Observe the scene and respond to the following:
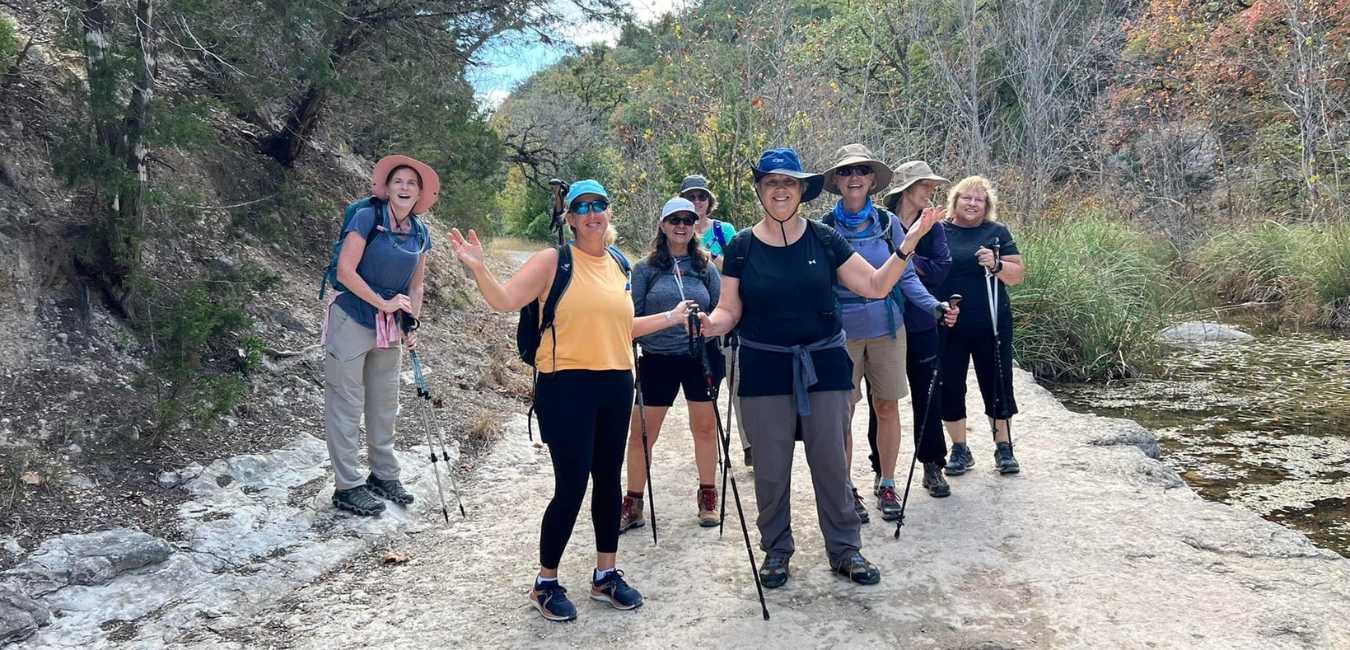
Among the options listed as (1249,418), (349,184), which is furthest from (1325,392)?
(349,184)

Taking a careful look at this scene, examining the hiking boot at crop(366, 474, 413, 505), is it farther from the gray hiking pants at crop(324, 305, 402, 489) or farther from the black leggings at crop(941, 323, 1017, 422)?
the black leggings at crop(941, 323, 1017, 422)

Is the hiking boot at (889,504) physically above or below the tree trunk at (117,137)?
below

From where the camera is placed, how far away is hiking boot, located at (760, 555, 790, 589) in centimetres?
382

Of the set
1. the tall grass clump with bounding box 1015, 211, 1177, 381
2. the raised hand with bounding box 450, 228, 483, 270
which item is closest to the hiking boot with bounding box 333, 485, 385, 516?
the raised hand with bounding box 450, 228, 483, 270

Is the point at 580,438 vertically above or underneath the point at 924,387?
above

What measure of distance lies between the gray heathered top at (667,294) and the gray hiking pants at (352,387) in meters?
1.31

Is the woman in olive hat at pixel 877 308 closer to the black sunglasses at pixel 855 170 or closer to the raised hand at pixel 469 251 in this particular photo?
the black sunglasses at pixel 855 170

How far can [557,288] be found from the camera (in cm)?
349

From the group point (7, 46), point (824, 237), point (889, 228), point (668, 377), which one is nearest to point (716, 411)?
point (668, 377)

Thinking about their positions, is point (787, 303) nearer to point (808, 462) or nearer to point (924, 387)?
point (808, 462)

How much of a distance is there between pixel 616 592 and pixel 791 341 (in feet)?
3.91

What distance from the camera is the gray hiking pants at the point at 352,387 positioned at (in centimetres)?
462

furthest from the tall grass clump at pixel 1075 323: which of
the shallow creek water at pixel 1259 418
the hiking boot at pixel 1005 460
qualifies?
the hiking boot at pixel 1005 460

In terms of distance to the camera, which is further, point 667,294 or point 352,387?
point 352,387
